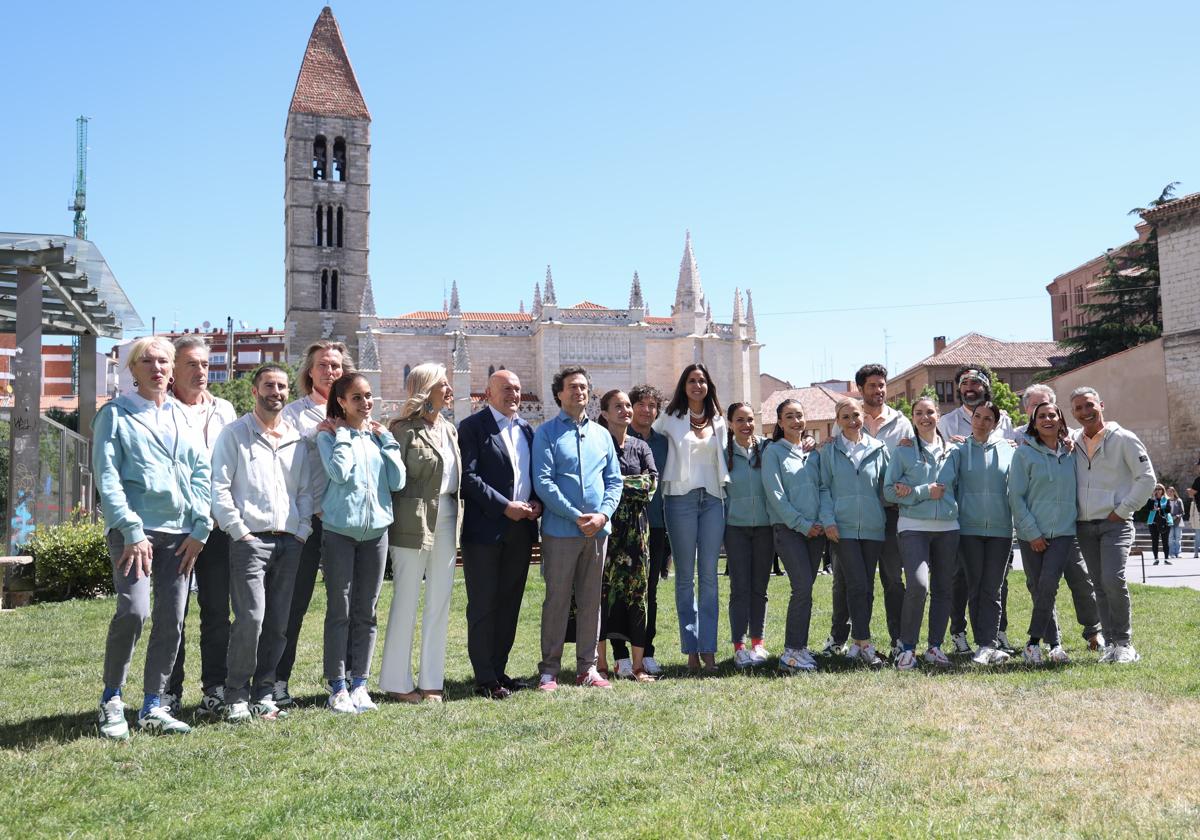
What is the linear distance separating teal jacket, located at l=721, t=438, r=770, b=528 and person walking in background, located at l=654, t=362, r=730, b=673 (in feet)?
0.28

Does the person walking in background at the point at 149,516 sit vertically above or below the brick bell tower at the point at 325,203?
below

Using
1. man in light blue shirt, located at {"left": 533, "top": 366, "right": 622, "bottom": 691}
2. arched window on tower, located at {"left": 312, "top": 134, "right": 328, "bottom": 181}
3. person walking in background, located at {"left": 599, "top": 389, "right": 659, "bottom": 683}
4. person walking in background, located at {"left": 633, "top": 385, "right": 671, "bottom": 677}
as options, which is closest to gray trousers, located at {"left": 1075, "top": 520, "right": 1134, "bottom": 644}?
person walking in background, located at {"left": 633, "top": 385, "right": 671, "bottom": 677}

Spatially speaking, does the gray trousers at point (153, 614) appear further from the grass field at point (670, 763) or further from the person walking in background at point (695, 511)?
the person walking in background at point (695, 511)

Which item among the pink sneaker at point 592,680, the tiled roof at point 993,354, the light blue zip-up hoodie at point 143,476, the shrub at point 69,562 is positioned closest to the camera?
the light blue zip-up hoodie at point 143,476

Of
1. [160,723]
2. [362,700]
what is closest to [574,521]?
[362,700]

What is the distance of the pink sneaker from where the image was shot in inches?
243

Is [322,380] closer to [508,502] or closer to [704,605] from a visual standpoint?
[508,502]

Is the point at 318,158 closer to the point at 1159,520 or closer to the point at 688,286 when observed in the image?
the point at 688,286

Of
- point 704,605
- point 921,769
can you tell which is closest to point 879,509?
point 704,605

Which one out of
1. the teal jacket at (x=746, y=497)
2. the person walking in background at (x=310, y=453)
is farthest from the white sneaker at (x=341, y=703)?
the teal jacket at (x=746, y=497)

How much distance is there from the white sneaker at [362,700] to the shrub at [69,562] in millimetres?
7686

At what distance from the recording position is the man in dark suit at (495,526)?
6.05 meters

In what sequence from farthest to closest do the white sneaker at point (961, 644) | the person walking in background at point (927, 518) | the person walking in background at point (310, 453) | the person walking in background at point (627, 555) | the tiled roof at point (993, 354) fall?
1. the tiled roof at point (993, 354)
2. the white sneaker at point (961, 644)
3. the person walking in background at point (927, 518)
4. the person walking in background at point (627, 555)
5. the person walking in background at point (310, 453)

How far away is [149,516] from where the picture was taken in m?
5.06
